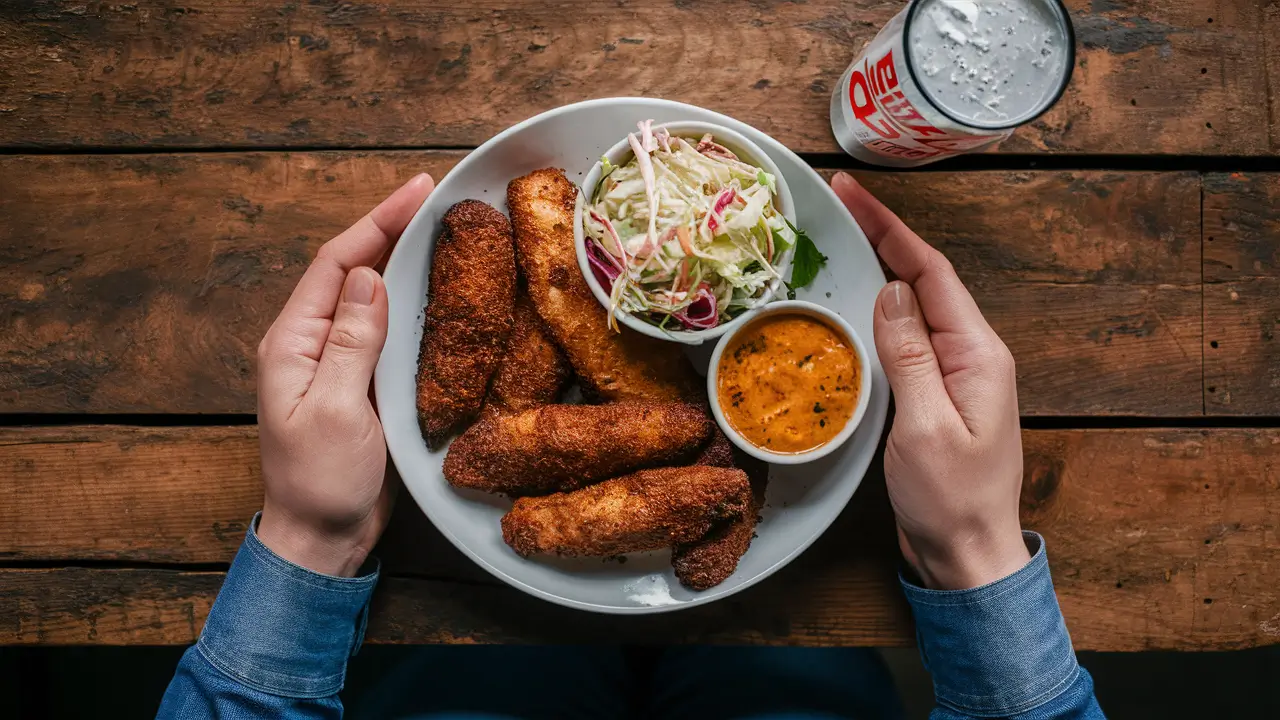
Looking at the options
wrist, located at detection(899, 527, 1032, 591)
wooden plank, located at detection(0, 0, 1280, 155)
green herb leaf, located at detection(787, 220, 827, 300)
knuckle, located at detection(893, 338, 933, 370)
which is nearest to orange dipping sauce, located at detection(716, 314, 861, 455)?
knuckle, located at detection(893, 338, 933, 370)

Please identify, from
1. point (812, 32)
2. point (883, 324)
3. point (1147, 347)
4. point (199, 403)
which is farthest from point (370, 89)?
point (1147, 347)

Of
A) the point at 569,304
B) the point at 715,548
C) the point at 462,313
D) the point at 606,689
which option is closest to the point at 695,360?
the point at 569,304

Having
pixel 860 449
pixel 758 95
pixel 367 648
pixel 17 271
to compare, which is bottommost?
pixel 367 648

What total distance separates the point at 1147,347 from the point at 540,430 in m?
1.88

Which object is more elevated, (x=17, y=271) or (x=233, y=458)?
(x=17, y=271)

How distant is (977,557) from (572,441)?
1150 millimetres

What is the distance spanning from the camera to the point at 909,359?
2.12m

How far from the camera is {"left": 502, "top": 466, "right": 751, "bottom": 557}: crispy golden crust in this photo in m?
2.20

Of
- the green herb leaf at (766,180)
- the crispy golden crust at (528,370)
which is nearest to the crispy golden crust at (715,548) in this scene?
the crispy golden crust at (528,370)

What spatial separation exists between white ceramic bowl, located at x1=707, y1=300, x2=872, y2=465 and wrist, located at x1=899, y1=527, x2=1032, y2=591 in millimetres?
426

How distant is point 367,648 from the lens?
329cm

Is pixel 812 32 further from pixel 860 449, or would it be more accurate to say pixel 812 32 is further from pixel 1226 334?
pixel 1226 334

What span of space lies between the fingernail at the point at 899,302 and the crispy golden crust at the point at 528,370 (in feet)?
3.04

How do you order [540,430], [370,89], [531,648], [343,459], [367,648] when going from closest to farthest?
[343,459], [540,430], [370,89], [531,648], [367,648]
